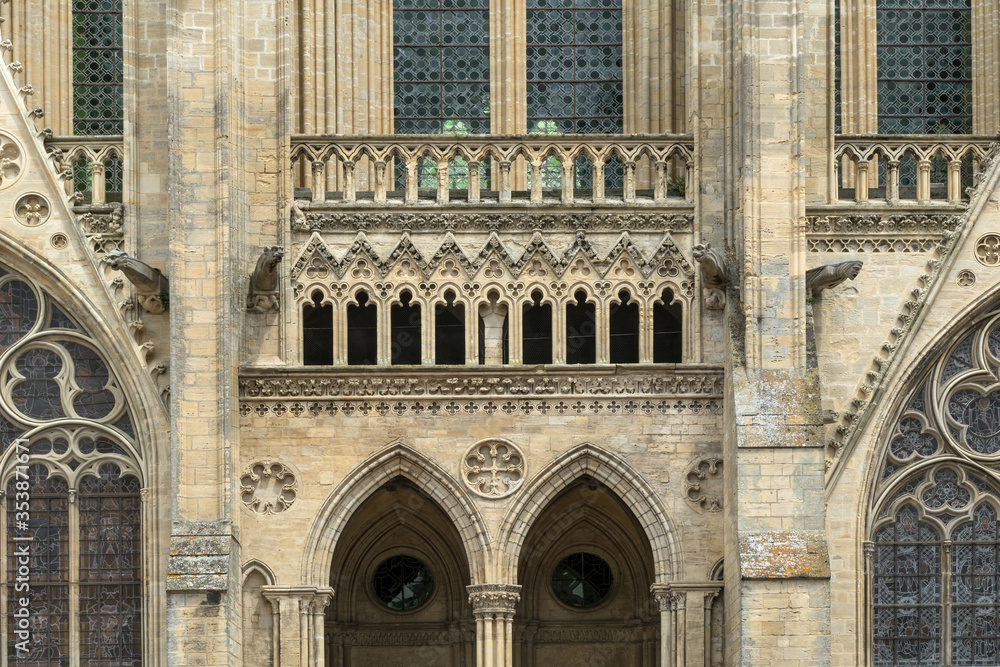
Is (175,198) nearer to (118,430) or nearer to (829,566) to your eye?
(118,430)

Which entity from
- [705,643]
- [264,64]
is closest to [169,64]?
[264,64]

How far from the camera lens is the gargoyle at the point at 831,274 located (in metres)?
25.0

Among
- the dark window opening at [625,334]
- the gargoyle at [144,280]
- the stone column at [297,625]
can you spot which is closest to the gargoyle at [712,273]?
the dark window opening at [625,334]

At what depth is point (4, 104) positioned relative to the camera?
2612 centimetres

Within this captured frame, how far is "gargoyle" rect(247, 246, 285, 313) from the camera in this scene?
25141 millimetres

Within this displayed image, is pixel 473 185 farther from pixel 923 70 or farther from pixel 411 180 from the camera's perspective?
pixel 923 70

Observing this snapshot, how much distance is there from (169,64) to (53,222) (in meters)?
2.37

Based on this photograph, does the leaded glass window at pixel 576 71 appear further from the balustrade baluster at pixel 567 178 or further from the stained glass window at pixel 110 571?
the stained glass window at pixel 110 571

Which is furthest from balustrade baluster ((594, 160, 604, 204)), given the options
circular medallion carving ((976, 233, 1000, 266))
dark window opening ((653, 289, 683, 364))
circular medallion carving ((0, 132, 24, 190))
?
circular medallion carving ((0, 132, 24, 190))

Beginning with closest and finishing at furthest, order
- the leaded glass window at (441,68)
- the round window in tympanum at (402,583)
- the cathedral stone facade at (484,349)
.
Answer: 1. the cathedral stone facade at (484,349)
2. the round window in tympanum at (402,583)
3. the leaded glass window at (441,68)

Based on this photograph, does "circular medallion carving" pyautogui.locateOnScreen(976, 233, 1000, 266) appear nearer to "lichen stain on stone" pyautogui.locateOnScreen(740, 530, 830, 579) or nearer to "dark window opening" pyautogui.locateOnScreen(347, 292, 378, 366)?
"lichen stain on stone" pyautogui.locateOnScreen(740, 530, 830, 579)

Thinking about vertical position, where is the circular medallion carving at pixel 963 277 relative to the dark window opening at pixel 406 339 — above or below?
above

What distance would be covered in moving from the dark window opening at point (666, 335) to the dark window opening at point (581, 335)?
733mm

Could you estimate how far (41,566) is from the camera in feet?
84.4
